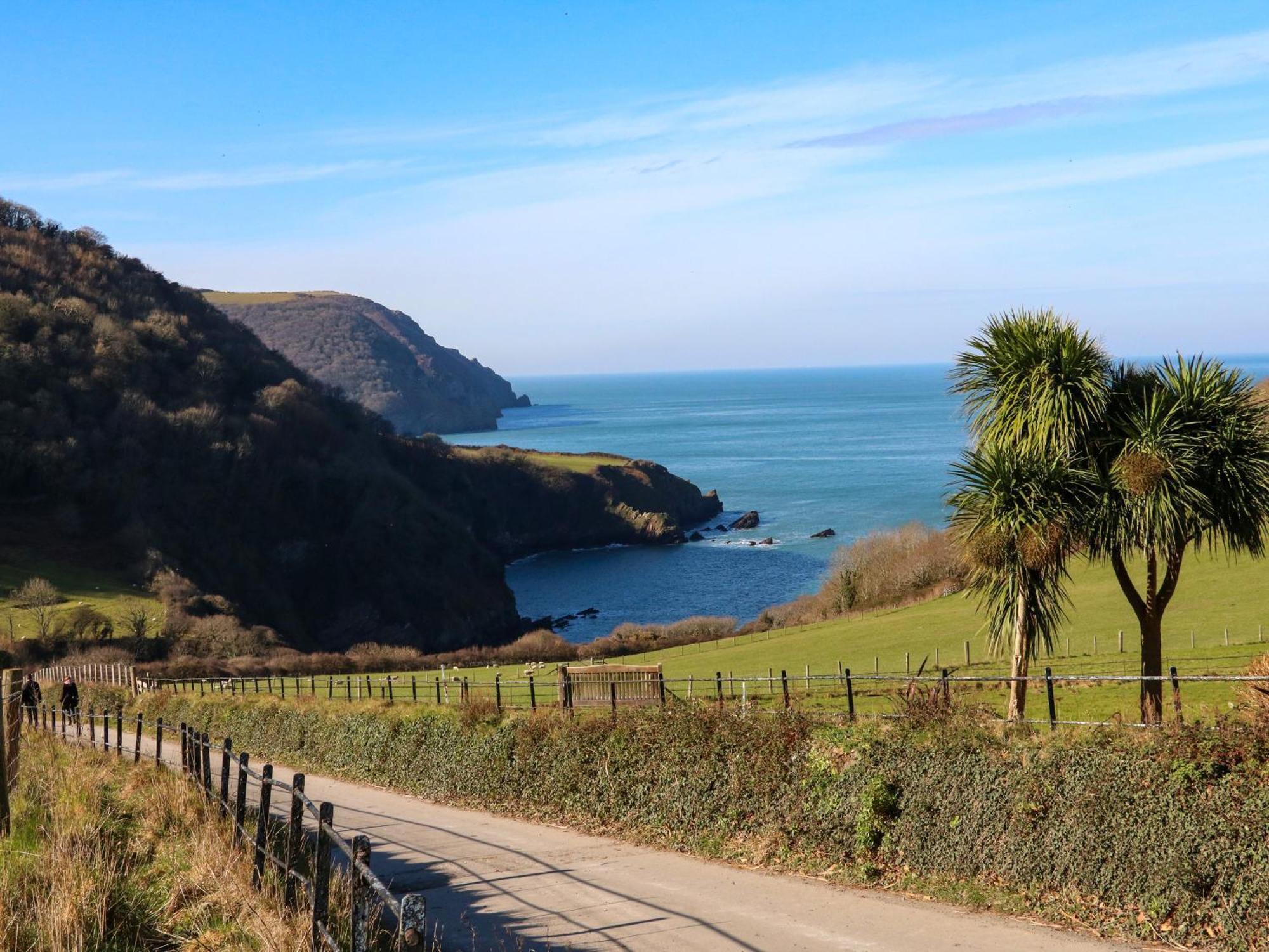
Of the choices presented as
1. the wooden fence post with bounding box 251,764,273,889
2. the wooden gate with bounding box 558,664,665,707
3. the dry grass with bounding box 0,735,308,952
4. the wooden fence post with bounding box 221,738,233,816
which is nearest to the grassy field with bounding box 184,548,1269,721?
the wooden gate with bounding box 558,664,665,707

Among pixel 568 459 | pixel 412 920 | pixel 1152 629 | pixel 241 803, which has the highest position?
pixel 568 459

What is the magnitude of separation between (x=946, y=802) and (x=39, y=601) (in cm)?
7160

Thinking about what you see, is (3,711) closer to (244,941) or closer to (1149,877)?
(244,941)

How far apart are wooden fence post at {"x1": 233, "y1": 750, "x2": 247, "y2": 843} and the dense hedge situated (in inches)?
225

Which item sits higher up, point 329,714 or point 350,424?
point 350,424

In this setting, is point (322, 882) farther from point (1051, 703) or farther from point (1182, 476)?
point (1182, 476)

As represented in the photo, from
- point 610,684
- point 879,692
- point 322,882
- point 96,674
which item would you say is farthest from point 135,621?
point 322,882

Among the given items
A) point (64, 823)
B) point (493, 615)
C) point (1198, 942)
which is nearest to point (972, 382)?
point (1198, 942)

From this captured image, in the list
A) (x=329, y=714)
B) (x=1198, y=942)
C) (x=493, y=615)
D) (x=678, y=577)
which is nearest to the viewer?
(x=1198, y=942)

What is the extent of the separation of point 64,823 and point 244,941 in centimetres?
374

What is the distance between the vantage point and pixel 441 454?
15938 cm

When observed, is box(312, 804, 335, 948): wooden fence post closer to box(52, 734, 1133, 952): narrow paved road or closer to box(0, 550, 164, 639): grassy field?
box(52, 734, 1133, 952): narrow paved road

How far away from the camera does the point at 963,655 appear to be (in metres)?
34.1

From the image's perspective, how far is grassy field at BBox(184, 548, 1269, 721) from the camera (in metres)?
22.8
